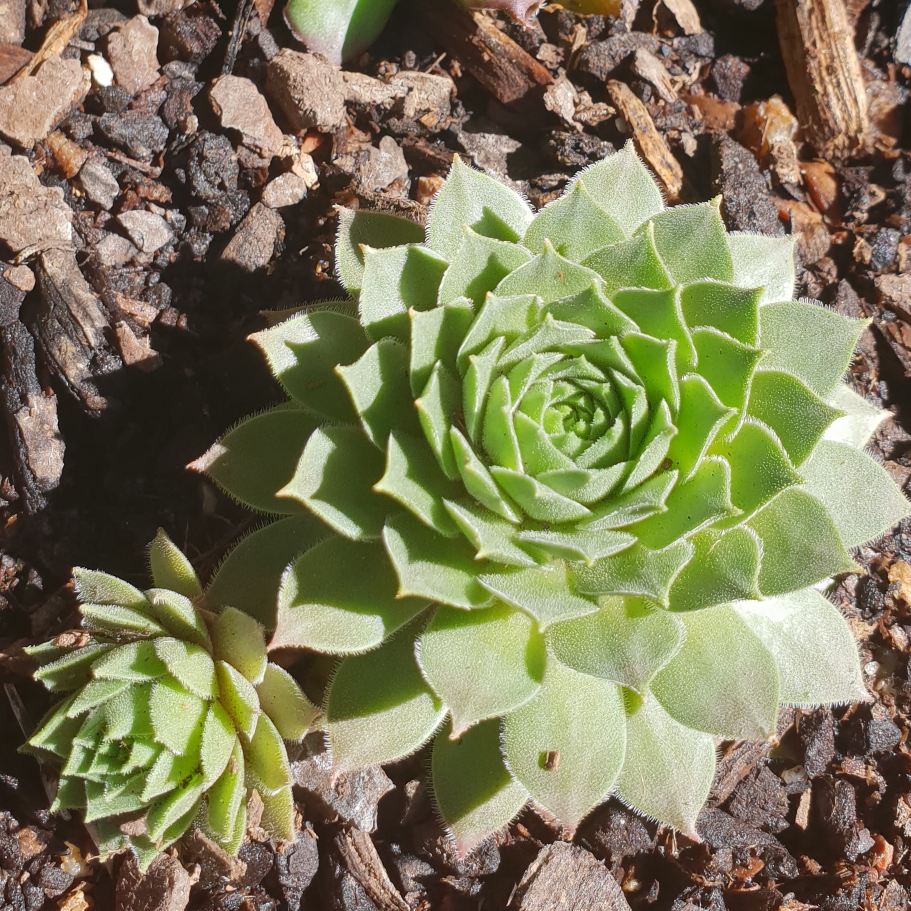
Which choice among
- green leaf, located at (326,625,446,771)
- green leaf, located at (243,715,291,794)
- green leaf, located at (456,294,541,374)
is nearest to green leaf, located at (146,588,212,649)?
green leaf, located at (243,715,291,794)

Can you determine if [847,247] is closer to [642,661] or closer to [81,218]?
[642,661]

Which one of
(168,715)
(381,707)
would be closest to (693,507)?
(381,707)

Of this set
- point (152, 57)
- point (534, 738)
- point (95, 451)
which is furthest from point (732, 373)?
point (152, 57)

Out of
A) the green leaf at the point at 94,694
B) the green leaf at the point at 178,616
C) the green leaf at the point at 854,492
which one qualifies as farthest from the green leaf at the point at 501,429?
the green leaf at the point at 94,694

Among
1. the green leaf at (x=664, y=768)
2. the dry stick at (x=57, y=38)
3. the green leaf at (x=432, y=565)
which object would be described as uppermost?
the dry stick at (x=57, y=38)

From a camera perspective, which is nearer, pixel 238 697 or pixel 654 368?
pixel 654 368

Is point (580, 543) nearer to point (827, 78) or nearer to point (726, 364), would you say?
point (726, 364)

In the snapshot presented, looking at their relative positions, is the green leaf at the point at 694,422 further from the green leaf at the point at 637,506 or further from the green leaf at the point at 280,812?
the green leaf at the point at 280,812
